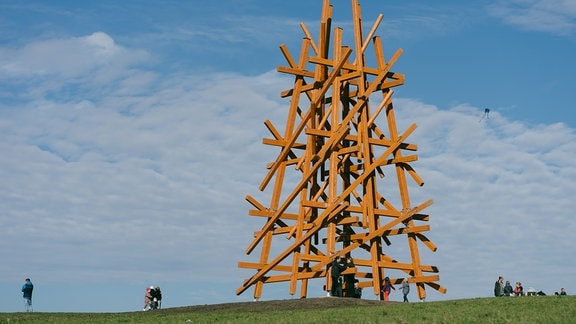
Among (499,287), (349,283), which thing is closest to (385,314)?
(349,283)

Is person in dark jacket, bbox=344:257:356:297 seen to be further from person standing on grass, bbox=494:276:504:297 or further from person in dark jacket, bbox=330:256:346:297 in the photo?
person standing on grass, bbox=494:276:504:297

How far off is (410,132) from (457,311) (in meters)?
10.4

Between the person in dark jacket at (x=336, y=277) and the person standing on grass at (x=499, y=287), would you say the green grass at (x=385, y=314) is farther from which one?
the person standing on grass at (x=499, y=287)

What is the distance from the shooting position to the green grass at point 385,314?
20953mm

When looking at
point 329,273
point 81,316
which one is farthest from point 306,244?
point 81,316

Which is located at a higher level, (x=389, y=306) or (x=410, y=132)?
(x=410, y=132)

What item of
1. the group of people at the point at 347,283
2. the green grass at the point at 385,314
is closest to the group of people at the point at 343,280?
the group of people at the point at 347,283

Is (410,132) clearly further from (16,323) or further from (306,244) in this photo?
(16,323)

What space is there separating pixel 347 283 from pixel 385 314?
343 inches

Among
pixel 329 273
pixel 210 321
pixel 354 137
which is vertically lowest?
pixel 210 321

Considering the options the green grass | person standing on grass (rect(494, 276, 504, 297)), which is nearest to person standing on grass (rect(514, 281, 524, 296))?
person standing on grass (rect(494, 276, 504, 297))

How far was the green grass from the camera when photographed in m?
21.0

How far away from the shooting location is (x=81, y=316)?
2767 cm

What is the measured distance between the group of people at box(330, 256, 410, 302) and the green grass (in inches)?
130
